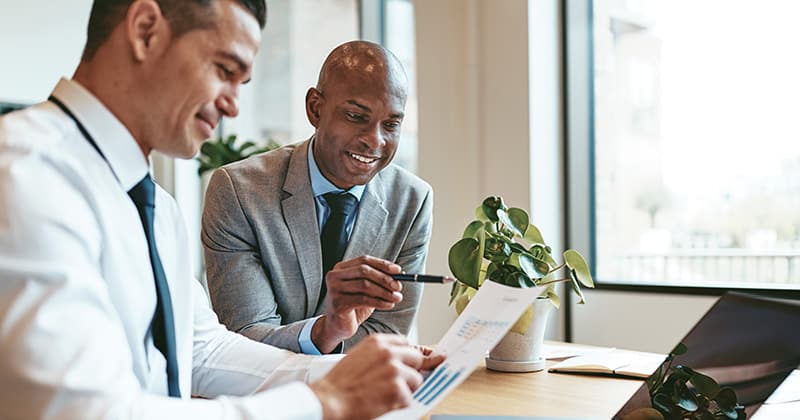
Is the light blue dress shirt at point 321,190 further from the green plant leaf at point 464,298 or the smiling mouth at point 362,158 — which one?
the green plant leaf at point 464,298

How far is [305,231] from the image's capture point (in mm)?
1975

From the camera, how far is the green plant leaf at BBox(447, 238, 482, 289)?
5.70ft

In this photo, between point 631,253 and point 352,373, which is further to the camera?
point 631,253

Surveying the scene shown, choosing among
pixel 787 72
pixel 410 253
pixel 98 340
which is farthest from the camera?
pixel 787 72

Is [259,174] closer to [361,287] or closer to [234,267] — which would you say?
[234,267]

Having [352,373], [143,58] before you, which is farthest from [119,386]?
[143,58]

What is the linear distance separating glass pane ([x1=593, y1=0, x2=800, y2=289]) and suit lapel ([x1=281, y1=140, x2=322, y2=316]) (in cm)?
A: 143

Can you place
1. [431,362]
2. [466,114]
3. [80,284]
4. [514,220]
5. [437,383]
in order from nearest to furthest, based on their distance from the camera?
[80,284] < [437,383] < [431,362] < [514,220] < [466,114]

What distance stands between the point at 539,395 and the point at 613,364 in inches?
12.3

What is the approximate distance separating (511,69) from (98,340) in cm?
236

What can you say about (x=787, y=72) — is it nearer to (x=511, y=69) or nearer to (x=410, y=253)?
(x=511, y=69)

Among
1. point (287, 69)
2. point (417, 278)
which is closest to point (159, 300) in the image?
point (417, 278)

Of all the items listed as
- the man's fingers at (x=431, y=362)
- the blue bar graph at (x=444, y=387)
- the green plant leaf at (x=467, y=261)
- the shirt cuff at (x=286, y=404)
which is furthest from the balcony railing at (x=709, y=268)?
the shirt cuff at (x=286, y=404)

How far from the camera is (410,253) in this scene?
213 centimetres
